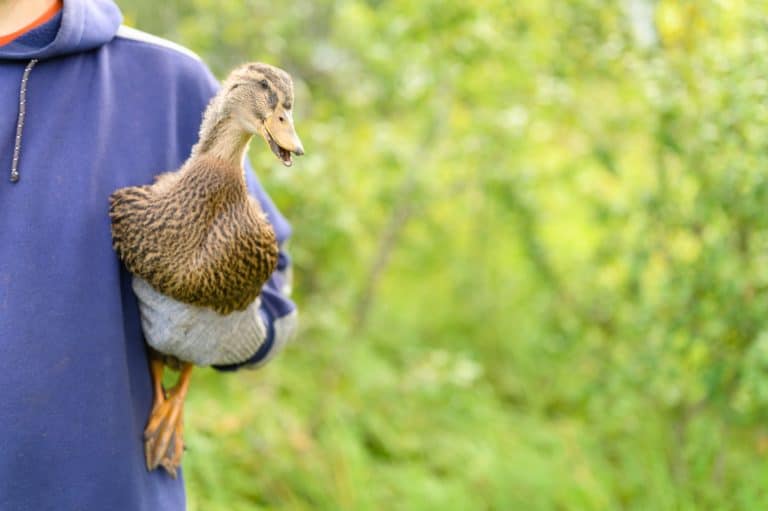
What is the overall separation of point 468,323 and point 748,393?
262 centimetres

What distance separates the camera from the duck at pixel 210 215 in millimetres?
1580

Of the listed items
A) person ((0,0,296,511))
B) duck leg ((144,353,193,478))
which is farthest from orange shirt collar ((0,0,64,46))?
duck leg ((144,353,193,478))

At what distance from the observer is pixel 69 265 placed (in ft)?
5.15

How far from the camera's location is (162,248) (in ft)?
5.22

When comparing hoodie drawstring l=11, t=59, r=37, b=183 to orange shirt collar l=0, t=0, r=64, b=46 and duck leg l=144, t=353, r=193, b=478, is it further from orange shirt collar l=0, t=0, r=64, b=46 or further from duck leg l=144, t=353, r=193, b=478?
duck leg l=144, t=353, r=193, b=478

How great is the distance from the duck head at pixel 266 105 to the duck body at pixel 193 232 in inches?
4.0

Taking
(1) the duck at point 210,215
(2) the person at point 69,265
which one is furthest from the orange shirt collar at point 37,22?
(1) the duck at point 210,215

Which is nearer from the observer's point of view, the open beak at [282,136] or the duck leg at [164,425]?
the open beak at [282,136]

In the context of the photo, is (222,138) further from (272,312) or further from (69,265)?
(272,312)

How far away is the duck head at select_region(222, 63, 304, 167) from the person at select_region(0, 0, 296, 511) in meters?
0.24

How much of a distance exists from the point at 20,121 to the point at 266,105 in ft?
1.41

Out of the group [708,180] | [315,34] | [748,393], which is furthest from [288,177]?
[748,393]

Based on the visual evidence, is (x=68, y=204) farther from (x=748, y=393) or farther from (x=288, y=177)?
(x=748, y=393)

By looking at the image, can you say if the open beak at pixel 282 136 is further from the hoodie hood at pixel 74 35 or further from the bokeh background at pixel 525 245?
the bokeh background at pixel 525 245
